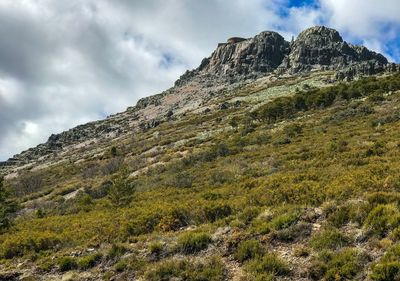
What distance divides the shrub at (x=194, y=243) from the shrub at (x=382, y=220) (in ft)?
16.7

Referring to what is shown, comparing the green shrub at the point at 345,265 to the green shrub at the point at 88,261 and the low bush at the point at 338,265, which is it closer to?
the low bush at the point at 338,265

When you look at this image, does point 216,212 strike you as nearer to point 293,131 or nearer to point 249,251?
point 249,251

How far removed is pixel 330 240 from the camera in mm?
12211

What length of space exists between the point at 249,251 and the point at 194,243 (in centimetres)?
213

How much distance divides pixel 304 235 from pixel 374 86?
5678 centimetres

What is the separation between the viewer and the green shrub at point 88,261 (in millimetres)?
14398

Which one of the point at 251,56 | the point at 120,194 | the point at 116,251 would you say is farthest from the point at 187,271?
the point at 251,56

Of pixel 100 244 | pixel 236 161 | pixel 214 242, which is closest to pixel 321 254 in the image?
pixel 214 242

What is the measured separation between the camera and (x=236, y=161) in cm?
3469

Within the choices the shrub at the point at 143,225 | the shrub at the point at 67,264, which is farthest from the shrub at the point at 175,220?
the shrub at the point at 67,264

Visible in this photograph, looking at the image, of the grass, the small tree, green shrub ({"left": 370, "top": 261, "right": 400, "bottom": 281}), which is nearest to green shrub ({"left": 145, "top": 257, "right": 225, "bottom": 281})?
the grass

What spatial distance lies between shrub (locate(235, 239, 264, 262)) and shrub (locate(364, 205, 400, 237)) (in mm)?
3217

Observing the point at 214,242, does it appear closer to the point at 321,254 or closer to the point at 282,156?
the point at 321,254

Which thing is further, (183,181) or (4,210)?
(183,181)
